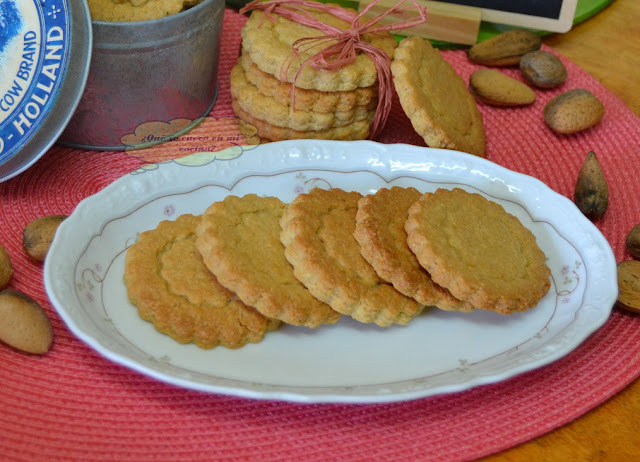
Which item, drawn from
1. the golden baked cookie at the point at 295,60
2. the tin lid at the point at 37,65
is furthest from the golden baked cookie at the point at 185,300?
the golden baked cookie at the point at 295,60

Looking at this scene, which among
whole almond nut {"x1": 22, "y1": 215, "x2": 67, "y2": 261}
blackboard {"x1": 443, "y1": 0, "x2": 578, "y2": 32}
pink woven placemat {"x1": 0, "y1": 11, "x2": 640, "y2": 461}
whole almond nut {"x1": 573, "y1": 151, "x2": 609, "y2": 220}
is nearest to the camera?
pink woven placemat {"x1": 0, "y1": 11, "x2": 640, "y2": 461}

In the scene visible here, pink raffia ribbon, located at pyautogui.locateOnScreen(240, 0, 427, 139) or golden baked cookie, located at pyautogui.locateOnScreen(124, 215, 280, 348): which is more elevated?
pink raffia ribbon, located at pyautogui.locateOnScreen(240, 0, 427, 139)

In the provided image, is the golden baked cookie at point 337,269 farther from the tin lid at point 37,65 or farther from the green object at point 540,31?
the green object at point 540,31

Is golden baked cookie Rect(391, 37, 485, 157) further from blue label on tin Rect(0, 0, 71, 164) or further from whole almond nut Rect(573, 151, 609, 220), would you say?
blue label on tin Rect(0, 0, 71, 164)

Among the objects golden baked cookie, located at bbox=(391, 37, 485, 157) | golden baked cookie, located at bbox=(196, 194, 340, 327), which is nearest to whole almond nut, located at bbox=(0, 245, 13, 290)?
golden baked cookie, located at bbox=(196, 194, 340, 327)

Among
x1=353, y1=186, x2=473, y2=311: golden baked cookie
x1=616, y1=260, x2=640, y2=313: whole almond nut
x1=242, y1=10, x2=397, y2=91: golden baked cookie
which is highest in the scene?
x1=242, y1=10, x2=397, y2=91: golden baked cookie

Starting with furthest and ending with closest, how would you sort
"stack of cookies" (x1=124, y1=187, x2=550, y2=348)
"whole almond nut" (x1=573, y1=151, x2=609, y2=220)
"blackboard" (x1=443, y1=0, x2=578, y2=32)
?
"blackboard" (x1=443, y1=0, x2=578, y2=32) → "whole almond nut" (x1=573, y1=151, x2=609, y2=220) → "stack of cookies" (x1=124, y1=187, x2=550, y2=348)

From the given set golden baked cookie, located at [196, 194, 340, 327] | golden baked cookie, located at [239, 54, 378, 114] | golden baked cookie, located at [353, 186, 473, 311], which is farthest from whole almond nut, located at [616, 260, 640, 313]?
golden baked cookie, located at [239, 54, 378, 114]

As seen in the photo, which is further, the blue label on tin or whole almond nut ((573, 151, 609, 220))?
whole almond nut ((573, 151, 609, 220))
